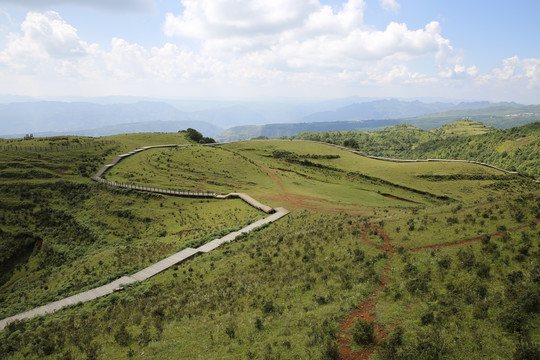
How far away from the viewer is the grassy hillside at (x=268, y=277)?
10148mm

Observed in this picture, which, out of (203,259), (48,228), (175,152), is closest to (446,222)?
(203,259)

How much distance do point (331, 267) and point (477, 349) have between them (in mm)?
8801

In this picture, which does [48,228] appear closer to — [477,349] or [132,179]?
[132,179]

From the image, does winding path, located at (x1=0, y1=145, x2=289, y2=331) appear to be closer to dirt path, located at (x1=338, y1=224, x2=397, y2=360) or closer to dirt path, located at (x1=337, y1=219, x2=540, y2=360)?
dirt path, located at (x1=337, y1=219, x2=540, y2=360)

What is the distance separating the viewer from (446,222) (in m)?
19.6

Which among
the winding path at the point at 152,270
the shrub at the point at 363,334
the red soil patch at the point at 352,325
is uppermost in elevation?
the shrub at the point at 363,334

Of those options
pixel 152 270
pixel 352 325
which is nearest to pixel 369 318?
pixel 352 325

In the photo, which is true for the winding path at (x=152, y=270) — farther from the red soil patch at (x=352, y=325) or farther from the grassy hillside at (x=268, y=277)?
the red soil patch at (x=352, y=325)

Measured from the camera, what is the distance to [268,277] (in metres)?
17.5

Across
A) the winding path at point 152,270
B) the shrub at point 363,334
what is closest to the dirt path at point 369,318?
the shrub at point 363,334

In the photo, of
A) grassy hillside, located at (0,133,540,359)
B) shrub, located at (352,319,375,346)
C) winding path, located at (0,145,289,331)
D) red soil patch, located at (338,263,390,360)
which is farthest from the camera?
winding path, located at (0,145,289,331)

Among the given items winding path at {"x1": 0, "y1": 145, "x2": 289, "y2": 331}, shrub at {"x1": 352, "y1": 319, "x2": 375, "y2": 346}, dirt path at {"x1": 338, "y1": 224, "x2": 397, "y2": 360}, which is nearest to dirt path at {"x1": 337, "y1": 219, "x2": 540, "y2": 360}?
dirt path at {"x1": 338, "y1": 224, "x2": 397, "y2": 360}

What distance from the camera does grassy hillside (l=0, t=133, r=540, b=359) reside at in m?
10.1

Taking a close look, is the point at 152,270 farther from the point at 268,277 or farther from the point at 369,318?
the point at 369,318
